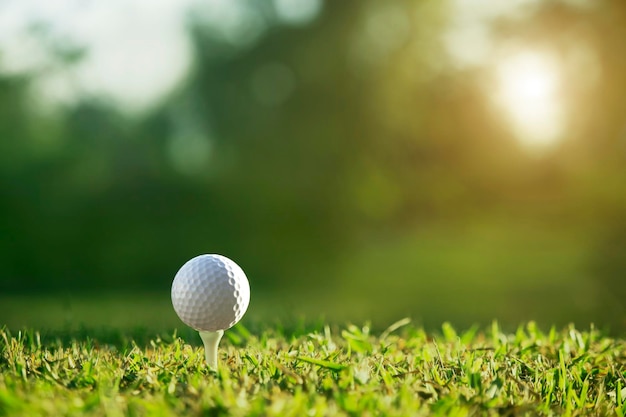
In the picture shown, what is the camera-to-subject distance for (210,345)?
246cm

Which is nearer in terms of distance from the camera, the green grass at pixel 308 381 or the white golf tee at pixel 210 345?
the green grass at pixel 308 381

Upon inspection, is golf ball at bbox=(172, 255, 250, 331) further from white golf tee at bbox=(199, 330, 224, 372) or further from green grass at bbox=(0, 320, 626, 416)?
green grass at bbox=(0, 320, 626, 416)

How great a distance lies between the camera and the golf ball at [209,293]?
248 centimetres

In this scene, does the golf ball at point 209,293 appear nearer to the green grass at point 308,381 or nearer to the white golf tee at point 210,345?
the white golf tee at point 210,345

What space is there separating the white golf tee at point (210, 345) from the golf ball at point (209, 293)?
0.03 meters

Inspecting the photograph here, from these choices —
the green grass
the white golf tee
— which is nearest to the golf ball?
the white golf tee

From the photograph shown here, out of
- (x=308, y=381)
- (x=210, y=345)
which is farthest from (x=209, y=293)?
(x=308, y=381)

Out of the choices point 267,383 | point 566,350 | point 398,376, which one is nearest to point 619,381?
point 566,350

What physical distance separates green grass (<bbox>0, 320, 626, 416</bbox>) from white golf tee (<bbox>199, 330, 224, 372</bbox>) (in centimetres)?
5

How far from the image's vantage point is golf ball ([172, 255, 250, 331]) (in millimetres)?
2481

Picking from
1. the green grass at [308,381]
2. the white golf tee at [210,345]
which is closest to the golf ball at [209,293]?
the white golf tee at [210,345]

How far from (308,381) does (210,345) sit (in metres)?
0.48

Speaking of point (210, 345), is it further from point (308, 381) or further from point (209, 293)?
point (308, 381)

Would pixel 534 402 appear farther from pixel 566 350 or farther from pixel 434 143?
pixel 434 143
